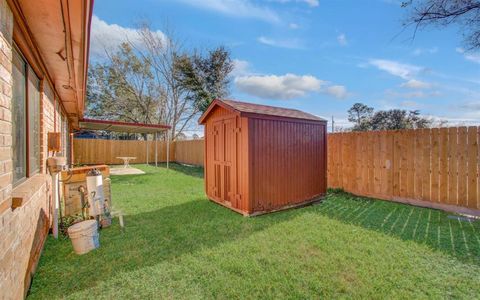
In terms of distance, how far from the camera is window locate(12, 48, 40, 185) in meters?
2.18

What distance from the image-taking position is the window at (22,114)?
7.14 feet

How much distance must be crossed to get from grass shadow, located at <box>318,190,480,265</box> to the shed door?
75.3 inches

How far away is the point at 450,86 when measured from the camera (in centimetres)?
912

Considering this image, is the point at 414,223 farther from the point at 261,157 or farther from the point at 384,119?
the point at 384,119

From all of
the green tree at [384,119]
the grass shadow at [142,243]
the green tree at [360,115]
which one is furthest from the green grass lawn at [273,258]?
the green tree at [360,115]

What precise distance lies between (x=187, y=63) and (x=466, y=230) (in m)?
15.7

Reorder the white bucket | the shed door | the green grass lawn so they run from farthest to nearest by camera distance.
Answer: the shed door
the white bucket
the green grass lawn

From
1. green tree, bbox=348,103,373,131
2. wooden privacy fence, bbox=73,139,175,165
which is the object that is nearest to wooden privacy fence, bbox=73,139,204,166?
wooden privacy fence, bbox=73,139,175,165

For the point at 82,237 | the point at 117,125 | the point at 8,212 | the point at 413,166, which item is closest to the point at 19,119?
the point at 8,212

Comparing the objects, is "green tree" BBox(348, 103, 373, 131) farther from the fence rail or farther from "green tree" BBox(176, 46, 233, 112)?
the fence rail

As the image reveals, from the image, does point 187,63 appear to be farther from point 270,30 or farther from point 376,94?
point 376,94

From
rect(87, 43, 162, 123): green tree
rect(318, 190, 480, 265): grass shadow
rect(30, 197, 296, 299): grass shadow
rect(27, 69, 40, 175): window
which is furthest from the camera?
rect(87, 43, 162, 123): green tree

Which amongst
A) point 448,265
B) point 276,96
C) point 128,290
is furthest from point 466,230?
point 276,96

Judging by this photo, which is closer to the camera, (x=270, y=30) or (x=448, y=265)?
(x=448, y=265)
